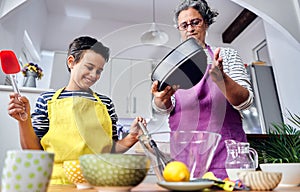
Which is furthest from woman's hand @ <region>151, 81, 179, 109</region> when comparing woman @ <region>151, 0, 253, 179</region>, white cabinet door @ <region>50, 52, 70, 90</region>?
white cabinet door @ <region>50, 52, 70, 90</region>

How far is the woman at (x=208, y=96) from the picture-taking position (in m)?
0.64

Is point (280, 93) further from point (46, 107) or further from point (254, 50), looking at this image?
point (46, 107)

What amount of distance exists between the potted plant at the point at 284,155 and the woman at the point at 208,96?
6.1 inches

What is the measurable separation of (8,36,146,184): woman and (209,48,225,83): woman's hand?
0.68 feet

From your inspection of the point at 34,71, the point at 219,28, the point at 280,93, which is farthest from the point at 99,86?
the point at 219,28

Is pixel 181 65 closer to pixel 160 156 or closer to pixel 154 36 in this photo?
pixel 154 36

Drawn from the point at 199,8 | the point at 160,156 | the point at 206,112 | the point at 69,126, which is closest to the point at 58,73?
the point at 69,126

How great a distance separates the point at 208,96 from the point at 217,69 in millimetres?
188

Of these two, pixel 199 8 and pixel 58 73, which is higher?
pixel 58 73

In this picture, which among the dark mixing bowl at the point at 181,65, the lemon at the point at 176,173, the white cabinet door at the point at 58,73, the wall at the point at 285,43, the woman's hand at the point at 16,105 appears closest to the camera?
the lemon at the point at 176,173

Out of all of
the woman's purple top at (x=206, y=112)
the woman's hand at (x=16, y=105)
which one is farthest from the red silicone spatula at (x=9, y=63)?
the woman's purple top at (x=206, y=112)

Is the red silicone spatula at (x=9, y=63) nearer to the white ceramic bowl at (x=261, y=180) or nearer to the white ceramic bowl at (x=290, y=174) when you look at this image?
the white ceramic bowl at (x=261, y=180)

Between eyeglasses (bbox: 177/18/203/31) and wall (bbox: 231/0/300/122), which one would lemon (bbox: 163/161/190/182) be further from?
wall (bbox: 231/0/300/122)

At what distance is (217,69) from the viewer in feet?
1.91
